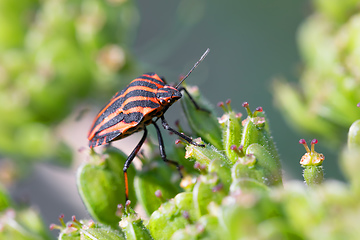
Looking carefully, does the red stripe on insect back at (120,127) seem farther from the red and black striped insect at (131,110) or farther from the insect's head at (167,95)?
the insect's head at (167,95)

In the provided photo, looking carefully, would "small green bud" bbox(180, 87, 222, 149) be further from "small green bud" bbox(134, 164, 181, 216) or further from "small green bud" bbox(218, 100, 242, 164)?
"small green bud" bbox(134, 164, 181, 216)

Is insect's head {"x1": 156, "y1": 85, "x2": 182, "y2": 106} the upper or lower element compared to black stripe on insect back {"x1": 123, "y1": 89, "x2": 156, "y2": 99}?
lower

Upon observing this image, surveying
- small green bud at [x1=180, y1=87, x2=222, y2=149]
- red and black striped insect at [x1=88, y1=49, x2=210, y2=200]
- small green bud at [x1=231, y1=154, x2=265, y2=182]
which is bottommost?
→ small green bud at [x1=231, y1=154, x2=265, y2=182]

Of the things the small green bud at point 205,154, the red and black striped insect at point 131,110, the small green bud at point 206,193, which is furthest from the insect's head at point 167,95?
the small green bud at point 206,193

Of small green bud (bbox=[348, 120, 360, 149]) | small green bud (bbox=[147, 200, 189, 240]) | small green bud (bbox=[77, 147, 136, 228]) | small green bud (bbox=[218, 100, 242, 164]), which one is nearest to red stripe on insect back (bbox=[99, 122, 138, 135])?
small green bud (bbox=[77, 147, 136, 228])

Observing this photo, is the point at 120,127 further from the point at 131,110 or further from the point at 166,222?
the point at 166,222

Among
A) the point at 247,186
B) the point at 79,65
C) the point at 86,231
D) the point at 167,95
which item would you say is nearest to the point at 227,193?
the point at 247,186
